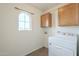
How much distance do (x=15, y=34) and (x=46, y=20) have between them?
64 centimetres

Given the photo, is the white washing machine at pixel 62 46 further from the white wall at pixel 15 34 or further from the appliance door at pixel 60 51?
the white wall at pixel 15 34

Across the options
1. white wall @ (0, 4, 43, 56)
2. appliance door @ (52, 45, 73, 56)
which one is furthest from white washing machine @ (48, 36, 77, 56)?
white wall @ (0, 4, 43, 56)

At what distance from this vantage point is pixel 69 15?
63.5 inches

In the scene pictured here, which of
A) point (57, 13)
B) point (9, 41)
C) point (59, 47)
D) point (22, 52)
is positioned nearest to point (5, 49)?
point (9, 41)

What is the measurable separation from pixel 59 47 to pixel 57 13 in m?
0.62

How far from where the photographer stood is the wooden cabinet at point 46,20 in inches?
72.6

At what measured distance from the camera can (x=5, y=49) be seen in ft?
5.59

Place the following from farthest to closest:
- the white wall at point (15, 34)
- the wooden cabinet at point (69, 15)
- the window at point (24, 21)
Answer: the window at point (24, 21) < the white wall at point (15, 34) < the wooden cabinet at point (69, 15)

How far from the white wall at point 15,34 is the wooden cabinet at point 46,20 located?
0.08 metres

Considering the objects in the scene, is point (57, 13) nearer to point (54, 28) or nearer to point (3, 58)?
point (54, 28)

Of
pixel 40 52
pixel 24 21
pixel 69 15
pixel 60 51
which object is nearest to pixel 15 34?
pixel 24 21

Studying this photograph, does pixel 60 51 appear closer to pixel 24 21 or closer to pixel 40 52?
pixel 40 52

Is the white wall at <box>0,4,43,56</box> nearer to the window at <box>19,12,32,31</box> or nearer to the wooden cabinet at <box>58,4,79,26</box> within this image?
the window at <box>19,12,32,31</box>

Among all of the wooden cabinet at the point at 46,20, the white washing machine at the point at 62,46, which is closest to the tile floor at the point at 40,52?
the white washing machine at the point at 62,46
